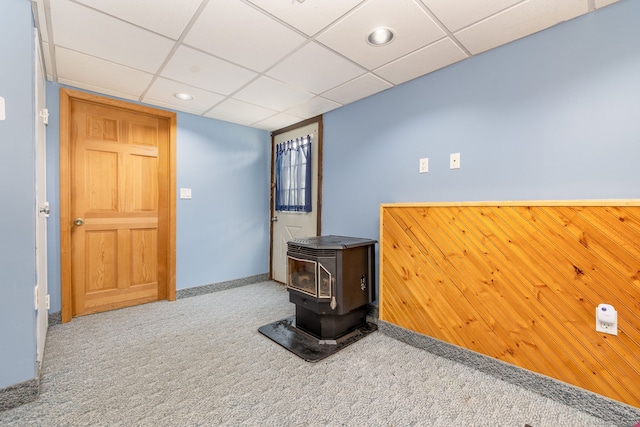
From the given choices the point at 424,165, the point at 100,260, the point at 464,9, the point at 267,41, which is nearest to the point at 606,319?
the point at 424,165

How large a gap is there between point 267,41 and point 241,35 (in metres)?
0.18

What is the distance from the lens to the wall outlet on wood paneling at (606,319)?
149cm

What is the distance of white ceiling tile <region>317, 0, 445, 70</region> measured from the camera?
65.7 inches

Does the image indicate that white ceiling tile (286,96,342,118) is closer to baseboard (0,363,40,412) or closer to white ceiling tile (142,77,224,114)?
white ceiling tile (142,77,224,114)

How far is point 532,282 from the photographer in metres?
1.75

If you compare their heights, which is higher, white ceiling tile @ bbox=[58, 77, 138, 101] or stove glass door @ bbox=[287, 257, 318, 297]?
white ceiling tile @ bbox=[58, 77, 138, 101]

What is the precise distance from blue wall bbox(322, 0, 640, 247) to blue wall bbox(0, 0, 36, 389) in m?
2.61

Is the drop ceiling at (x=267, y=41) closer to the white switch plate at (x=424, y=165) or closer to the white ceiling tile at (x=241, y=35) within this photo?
the white ceiling tile at (x=241, y=35)

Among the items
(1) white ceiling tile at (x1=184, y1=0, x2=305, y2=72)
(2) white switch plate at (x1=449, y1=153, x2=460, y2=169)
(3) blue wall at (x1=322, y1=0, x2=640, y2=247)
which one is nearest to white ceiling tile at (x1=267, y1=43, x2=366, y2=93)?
(1) white ceiling tile at (x1=184, y1=0, x2=305, y2=72)

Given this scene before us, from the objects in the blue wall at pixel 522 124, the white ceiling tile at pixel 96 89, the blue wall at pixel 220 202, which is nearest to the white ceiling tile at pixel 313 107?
the blue wall at pixel 522 124

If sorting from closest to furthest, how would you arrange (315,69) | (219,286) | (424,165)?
(315,69) → (424,165) → (219,286)

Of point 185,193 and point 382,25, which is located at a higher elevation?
point 382,25

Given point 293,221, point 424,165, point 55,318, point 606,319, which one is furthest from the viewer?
point 293,221

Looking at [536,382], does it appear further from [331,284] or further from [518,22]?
[518,22]
